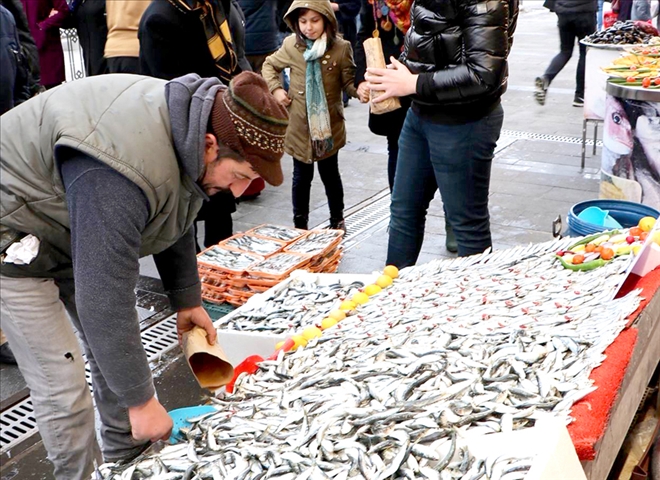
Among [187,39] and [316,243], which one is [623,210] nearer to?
[316,243]

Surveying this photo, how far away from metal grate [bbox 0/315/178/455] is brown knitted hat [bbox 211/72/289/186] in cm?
197

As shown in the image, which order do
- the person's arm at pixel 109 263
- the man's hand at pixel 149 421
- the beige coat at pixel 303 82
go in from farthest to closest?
the beige coat at pixel 303 82 < the man's hand at pixel 149 421 < the person's arm at pixel 109 263

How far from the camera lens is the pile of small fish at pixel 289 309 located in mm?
3754

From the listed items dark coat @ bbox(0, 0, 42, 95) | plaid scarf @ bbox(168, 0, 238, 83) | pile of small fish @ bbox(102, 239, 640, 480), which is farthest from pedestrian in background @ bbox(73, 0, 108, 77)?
pile of small fish @ bbox(102, 239, 640, 480)

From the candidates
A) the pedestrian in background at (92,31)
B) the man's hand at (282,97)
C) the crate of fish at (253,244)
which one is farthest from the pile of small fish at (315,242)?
the pedestrian in background at (92,31)

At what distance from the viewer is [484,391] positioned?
7.45ft

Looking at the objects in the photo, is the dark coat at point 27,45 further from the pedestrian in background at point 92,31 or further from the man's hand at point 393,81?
the man's hand at point 393,81

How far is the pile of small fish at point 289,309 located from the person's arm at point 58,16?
3932 mm

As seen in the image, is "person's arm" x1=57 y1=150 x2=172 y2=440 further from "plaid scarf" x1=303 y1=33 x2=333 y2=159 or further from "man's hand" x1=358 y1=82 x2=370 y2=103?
"plaid scarf" x1=303 y1=33 x2=333 y2=159

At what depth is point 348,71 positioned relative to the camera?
570 centimetres

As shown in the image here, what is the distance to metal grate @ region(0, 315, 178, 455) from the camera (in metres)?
3.79

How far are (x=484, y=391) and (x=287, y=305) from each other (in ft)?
6.12

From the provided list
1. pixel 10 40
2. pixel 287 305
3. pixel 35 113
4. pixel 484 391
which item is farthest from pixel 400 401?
pixel 10 40

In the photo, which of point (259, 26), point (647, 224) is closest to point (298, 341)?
point (647, 224)
